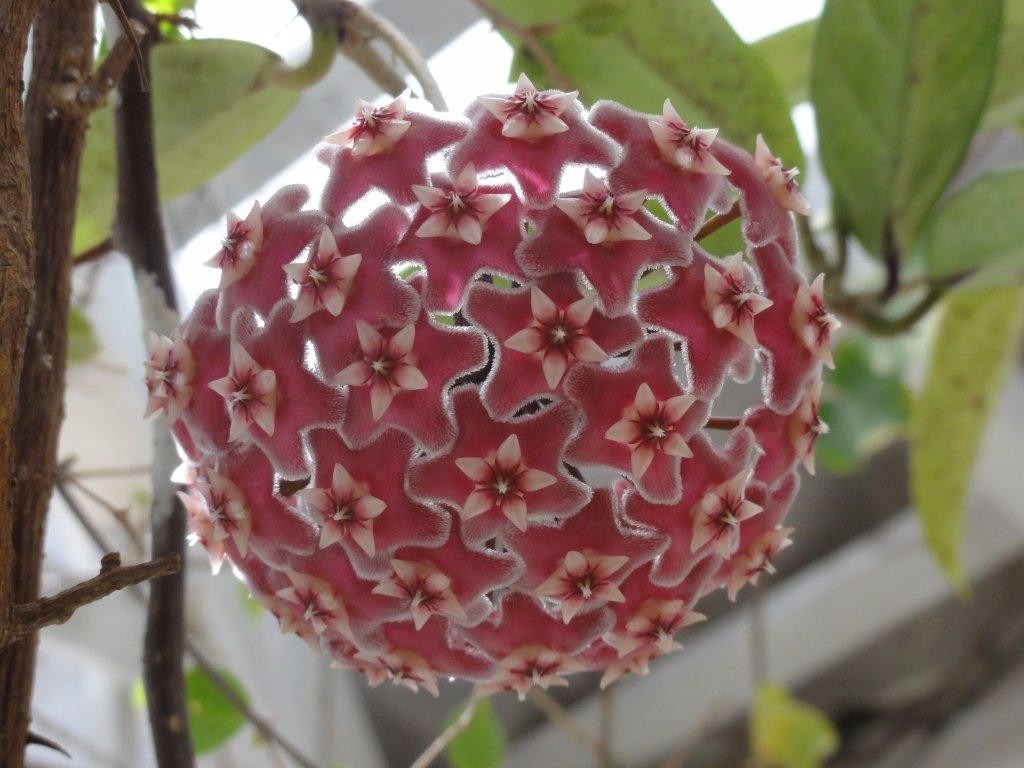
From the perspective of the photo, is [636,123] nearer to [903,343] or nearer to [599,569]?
[599,569]

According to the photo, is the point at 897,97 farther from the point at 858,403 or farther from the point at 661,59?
the point at 858,403

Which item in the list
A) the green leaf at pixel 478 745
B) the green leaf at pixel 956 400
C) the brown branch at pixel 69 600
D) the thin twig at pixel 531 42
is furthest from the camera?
the green leaf at pixel 478 745

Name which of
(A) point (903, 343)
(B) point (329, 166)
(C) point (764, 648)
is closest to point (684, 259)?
(B) point (329, 166)

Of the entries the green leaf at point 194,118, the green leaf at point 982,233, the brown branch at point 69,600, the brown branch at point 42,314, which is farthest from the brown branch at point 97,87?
the green leaf at point 982,233

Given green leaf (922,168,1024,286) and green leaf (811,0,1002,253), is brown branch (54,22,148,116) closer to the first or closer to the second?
green leaf (811,0,1002,253)

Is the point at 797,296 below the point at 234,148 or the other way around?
below

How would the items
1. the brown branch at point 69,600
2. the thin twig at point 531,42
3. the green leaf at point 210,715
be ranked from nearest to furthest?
the brown branch at point 69,600
the thin twig at point 531,42
the green leaf at point 210,715

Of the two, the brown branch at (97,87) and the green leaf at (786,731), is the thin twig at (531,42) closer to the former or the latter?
the brown branch at (97,87)
